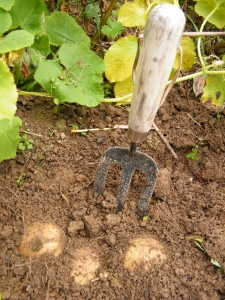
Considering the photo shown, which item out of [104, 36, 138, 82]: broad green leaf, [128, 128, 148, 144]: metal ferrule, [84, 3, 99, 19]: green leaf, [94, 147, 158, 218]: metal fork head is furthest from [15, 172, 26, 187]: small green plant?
[84, 3, 99, 19]: green leaf

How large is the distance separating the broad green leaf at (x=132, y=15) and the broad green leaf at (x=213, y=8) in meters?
0.35

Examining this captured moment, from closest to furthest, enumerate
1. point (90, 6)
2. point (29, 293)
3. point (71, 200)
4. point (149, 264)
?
point (29, 293)
point (149, 264)
point (71, 200)
point (90, 6)

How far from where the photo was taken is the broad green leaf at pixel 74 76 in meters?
1.52

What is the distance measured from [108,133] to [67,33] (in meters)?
0.55

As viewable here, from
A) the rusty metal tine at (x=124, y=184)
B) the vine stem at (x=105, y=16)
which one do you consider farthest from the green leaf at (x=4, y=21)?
the rusty metal tine at (x=124, y=184)

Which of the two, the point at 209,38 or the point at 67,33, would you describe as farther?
the point at 209,38

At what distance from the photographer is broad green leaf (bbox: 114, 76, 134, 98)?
1.75 metres

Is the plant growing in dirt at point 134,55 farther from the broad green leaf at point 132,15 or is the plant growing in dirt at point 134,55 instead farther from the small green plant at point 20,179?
the small green plant at point 20,179

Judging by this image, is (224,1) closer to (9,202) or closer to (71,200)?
(71,200)

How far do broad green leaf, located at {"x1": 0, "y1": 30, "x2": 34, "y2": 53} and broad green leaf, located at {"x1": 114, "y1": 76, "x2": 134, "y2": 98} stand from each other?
0.54m

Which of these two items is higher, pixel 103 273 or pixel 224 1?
pixel 224 1

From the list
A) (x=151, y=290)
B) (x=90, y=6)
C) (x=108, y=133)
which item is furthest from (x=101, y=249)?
(x=90, y=6)

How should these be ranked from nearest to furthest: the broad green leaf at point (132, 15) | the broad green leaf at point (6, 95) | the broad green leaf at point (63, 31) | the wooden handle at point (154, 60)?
the wooden handle at point (154, 60) → the broad green leaf at point (6, 95) → the broad green leaf at point (132, 15) → the broad green leaf at point (63, 31)

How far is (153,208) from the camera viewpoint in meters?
1.46
